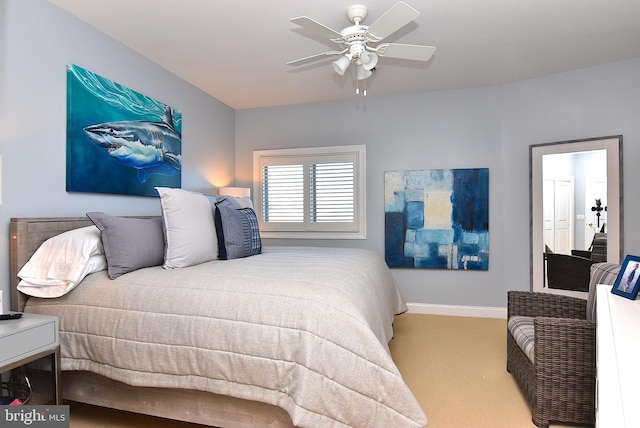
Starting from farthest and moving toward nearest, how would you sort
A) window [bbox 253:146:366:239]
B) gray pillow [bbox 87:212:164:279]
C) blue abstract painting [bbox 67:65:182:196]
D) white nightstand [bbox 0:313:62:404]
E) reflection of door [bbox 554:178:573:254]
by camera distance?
1. window [bbox 253:146:366:239]
2. reflection of door [bbox 554:178:573:254]
3. blue abstract painting [bbox 67:65:182:196]
4. gray pillow [bbox 87:212:164:279]
5. white nightstand [bbox 0:313:62:404]

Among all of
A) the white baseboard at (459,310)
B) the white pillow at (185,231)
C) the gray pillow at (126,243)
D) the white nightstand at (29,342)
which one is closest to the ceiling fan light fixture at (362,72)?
the white pillow at (185,231)

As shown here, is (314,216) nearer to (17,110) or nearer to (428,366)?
(428,366)

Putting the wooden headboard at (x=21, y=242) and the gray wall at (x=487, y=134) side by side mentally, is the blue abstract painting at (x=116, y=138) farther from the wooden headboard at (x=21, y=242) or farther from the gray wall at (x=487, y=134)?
the gray wall at (x=487, y=134)

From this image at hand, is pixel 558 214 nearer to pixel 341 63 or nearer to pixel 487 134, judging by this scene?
pixel 487 134

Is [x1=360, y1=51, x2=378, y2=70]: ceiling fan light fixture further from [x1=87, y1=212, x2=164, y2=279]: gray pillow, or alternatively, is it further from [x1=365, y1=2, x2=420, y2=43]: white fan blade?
[x1=87, y1=212, x2=164, y2=279]: gray pillow

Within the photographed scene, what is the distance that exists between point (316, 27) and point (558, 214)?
10.4 ft

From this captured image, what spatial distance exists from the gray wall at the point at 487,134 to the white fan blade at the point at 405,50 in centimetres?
184

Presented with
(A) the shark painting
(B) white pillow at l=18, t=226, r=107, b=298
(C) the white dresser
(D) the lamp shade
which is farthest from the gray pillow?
(C) the white dresser

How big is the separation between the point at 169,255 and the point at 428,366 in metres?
2.08

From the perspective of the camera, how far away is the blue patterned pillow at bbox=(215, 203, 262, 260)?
2750 mm

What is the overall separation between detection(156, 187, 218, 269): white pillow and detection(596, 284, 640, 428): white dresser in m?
2.16

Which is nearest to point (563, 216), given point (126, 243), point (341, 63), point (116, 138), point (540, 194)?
point (540, 194)

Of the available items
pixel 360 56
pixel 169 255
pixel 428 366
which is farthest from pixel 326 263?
pixel 360 56

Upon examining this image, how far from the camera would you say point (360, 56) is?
2430mm
